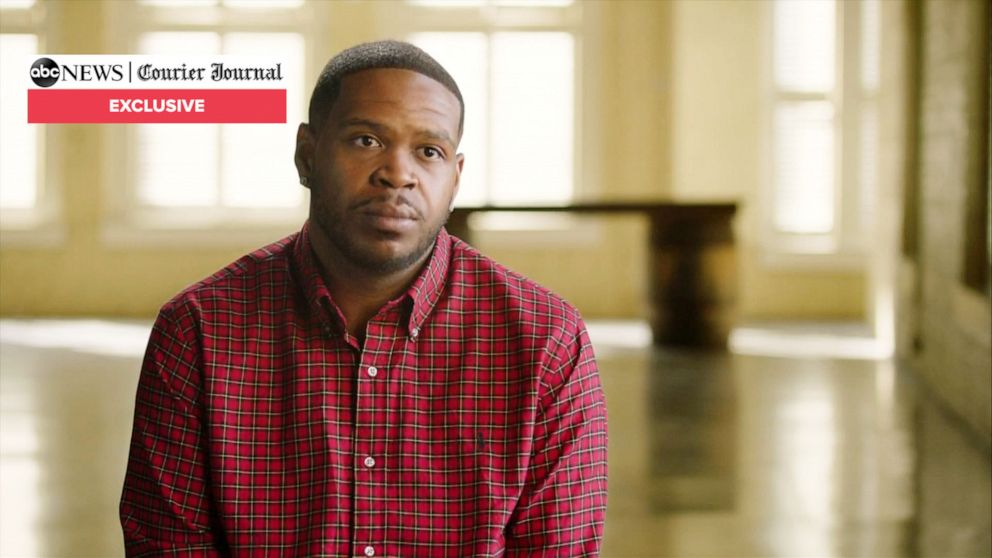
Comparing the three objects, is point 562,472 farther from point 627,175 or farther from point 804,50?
A: point 804,50

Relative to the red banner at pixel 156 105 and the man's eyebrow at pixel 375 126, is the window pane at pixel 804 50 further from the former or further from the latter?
the man's eyebrow at pixel 375 126

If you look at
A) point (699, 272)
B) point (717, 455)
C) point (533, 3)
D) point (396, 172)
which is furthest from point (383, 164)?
point (533, 3)

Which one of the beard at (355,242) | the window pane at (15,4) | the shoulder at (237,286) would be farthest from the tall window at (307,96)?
the beard at (355,242)

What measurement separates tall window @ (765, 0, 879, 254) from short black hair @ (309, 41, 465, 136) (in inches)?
302

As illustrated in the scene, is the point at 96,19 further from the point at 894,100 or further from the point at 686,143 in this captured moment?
the point at 894,100

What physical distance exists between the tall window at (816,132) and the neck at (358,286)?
7.63 meters

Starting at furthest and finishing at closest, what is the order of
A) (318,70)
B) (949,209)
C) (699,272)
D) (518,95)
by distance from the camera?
(518,95)
(318,70)
(699,272)
(949,209)

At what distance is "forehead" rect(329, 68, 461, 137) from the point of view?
4.20ft

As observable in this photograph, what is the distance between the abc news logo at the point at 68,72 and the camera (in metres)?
2.23

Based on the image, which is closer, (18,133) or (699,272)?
(699,272)

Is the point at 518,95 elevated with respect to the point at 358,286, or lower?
elevated

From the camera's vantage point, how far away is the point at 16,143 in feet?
26.3

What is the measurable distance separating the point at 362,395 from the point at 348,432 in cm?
4

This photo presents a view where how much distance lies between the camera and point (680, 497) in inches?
154
